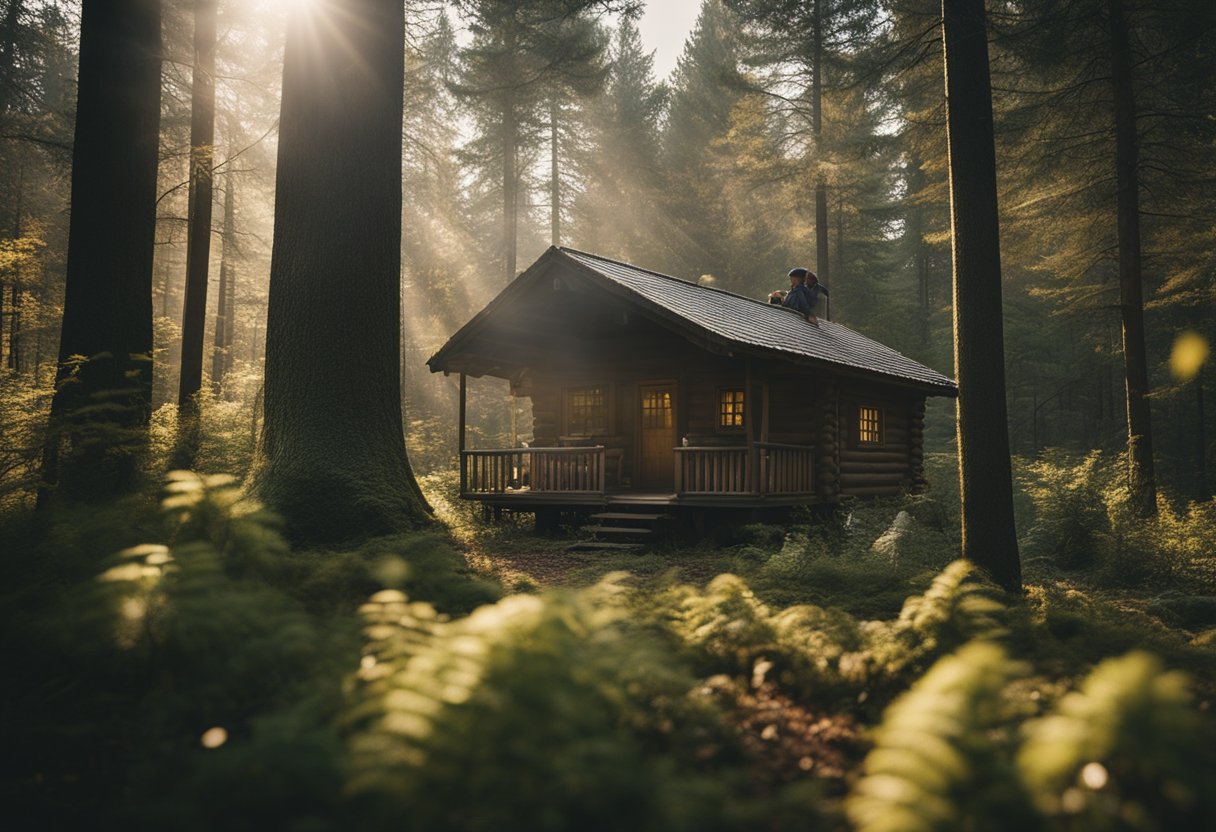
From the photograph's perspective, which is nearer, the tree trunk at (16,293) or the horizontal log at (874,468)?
the horizontal log at (874,468)

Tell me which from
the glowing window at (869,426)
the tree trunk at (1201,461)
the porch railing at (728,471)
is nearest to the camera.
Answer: the porch railing at (728,471)

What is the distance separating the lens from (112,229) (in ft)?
28.4

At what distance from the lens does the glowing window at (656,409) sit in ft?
52.0

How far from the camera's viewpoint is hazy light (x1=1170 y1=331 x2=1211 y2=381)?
57.0ft

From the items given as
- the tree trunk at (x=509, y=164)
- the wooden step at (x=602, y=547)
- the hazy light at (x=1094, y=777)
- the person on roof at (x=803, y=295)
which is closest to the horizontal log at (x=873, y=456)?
the person on roof at (x=803, y=295)

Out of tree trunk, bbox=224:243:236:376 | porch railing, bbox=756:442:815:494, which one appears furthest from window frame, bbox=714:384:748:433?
tree trunk, bbox=224:243:236:376

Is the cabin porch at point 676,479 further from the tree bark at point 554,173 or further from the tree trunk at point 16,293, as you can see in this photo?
the tree bark at point 554,173

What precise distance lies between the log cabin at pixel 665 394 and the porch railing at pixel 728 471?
1.0 inches

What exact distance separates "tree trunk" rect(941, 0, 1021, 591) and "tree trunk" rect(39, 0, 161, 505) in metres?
8.91

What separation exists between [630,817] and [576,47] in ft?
70.0

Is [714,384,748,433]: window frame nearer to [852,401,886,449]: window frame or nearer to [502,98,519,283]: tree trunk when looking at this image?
[852,401,886,449]: window frame

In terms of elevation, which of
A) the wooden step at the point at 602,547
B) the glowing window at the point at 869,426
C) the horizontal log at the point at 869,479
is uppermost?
the glowing window at the point at 869,426

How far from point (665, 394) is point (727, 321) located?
2.91m

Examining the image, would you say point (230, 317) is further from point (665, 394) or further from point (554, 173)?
point (665, 394)
